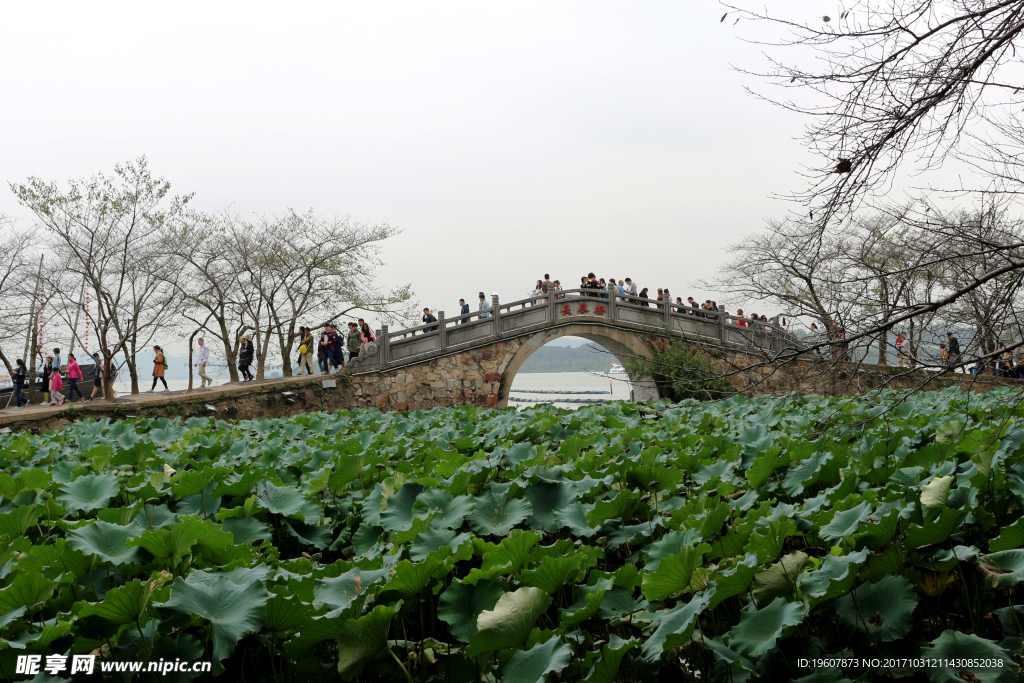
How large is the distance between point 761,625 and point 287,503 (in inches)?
78.3

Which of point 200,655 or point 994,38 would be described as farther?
point 994,38

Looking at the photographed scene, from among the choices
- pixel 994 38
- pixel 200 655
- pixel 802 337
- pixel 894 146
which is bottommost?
pixel 200 655

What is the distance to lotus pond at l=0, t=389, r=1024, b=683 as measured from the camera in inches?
64.6

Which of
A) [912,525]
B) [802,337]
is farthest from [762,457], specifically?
[802,337]

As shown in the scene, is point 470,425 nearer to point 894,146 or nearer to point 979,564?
point 894,146

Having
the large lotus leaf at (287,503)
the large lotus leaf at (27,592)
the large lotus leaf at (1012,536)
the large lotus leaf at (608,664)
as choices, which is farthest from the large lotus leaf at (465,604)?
the large lotus leaf at (1012,536)

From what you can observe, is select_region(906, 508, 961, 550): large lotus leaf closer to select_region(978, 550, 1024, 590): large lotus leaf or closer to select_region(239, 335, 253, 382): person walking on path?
select_region(978, 550, 1024, 590): large lotus leaf

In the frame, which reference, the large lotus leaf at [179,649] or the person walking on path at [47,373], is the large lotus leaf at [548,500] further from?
the person walking on path at [47,373]

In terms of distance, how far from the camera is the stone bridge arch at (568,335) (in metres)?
21.1

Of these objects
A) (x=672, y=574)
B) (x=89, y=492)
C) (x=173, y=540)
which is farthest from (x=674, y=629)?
(x=89, y=492)

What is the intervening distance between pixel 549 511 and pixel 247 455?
2.78 metres

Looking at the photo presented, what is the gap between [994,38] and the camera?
3.73m

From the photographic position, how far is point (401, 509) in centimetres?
269

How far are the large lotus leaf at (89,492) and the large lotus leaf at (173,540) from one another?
3.59 feet
